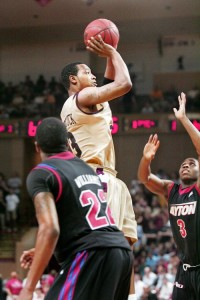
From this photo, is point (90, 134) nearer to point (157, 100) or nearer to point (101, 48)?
point (101, 48)

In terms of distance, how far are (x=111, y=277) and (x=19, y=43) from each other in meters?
22.8

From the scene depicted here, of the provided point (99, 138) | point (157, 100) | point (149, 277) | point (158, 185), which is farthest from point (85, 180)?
point (157, 100)

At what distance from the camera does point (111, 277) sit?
4246mm

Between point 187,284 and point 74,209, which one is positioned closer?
point 74,209

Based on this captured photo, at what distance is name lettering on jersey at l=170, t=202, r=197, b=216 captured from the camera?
6.83 metres

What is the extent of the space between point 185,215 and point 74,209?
282 cm

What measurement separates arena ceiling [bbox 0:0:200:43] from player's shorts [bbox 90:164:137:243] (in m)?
17.4

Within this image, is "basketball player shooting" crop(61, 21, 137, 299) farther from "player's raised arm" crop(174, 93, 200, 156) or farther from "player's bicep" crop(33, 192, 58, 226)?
"player's bicep" crop(33, 192, 58, 226)

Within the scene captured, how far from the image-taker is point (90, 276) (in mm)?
4230

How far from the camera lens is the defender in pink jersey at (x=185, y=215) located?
6.68 meters

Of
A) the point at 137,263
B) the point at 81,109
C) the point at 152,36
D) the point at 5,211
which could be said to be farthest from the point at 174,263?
the point at 152,36

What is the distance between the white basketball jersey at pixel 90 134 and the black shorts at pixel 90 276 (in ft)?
5.72

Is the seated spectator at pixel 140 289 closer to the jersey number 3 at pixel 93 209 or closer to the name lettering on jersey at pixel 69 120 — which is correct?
the name lettering on jersey at pixel 69 120

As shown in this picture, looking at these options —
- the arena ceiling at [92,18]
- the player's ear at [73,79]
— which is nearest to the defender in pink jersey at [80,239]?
the player's ear at [73,79]
